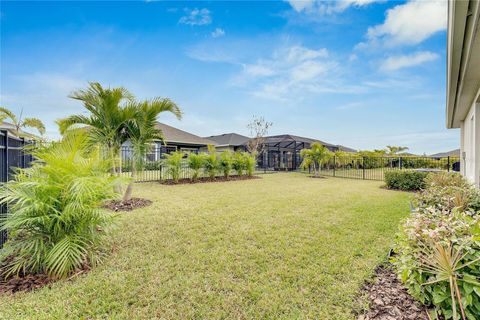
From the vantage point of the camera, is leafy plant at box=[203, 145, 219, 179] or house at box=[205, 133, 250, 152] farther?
house at box=[205, 133, 250, 152]

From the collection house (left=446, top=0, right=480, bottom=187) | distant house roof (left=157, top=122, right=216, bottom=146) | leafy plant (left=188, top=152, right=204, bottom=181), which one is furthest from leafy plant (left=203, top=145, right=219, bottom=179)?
house (left=446, top=0, right=480, bottom=187)

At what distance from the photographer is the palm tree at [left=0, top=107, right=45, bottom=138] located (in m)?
11.2

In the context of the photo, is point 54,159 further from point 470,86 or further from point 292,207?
point 470,86

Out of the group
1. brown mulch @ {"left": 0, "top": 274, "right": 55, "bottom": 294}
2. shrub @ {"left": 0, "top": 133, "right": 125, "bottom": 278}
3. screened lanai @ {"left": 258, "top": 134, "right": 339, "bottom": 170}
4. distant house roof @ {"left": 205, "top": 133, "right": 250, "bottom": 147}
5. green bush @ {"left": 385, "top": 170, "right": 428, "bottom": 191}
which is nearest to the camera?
brown mulch @ {"left": 0, "top": 274, "right": 55, "bottom": 294}

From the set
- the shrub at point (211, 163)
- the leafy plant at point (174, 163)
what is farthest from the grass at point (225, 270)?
the shrub at point (211, 163)

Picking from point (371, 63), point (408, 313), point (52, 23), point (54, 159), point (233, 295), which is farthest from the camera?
point (371, 63)

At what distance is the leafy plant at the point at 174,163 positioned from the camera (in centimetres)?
1045

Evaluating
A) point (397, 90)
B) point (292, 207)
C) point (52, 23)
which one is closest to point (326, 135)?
point (397, 90)

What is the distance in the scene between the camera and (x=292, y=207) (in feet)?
20.5

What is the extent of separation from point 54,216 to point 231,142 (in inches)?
906

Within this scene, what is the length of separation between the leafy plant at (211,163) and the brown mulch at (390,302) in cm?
981

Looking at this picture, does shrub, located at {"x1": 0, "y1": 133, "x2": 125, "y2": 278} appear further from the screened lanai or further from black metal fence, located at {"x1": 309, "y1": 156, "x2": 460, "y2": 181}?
the screened lanai

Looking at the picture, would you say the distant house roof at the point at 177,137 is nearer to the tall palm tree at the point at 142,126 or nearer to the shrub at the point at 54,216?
the tall palm tree at the point at 142,126

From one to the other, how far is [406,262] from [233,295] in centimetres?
170
